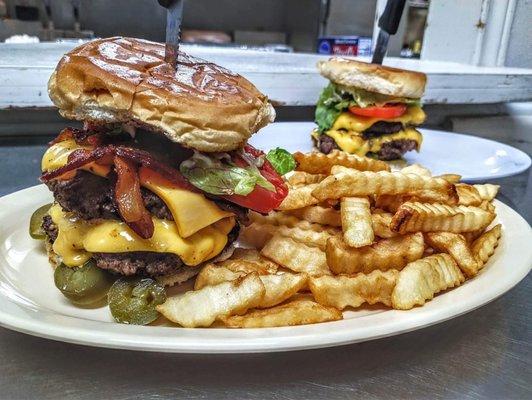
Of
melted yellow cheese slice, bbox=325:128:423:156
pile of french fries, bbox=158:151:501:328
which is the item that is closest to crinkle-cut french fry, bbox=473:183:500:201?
pile of french fries, bbox=158:151:501:328

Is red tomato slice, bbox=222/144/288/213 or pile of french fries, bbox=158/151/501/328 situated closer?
pile of french fries, bbox=158/151/501/328

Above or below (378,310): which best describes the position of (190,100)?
above

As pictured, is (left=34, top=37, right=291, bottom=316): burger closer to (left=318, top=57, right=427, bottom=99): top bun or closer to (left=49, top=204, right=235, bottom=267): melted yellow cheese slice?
(left=49, top=204, right=235, bottom=267): melted yellow cheese slice

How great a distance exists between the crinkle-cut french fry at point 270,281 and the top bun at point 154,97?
365mm

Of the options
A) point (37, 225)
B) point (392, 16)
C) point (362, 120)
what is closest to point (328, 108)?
point (362, 120)

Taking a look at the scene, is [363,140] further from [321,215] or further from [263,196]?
[263,196]

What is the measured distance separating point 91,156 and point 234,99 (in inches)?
17.9

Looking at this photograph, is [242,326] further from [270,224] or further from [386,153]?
[386,153]

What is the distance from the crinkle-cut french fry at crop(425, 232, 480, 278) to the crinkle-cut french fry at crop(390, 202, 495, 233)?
27 mm

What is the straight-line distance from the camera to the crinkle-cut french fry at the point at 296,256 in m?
1.61

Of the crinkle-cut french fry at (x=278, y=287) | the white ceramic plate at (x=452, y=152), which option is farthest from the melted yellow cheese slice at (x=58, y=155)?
the white ceramic plate at (x=452, y=152)

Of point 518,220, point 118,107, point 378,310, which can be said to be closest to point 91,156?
point 118,107

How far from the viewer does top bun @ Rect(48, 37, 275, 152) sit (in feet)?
4.65

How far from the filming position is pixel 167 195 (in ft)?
4.79
